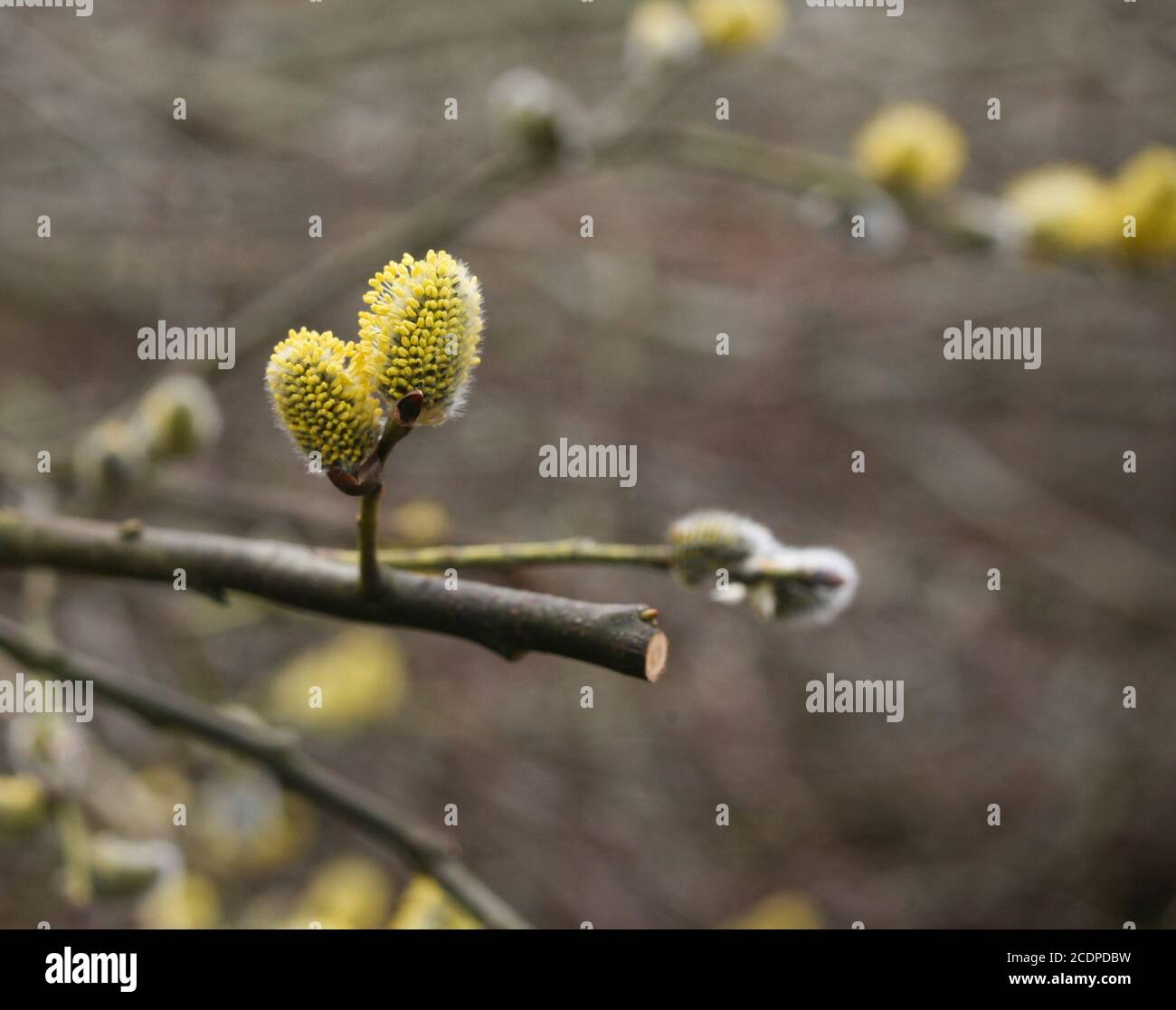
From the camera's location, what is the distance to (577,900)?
8.97ft

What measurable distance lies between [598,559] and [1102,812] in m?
2.64

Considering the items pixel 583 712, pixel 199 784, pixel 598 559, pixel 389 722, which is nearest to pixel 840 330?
pixel 583 712

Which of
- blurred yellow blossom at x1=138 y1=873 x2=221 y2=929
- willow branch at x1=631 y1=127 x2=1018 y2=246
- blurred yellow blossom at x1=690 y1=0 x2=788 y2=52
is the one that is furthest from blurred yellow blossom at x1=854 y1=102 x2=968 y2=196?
blurred yellow blossom at x1=138 y1=873 x2=221 y2=929

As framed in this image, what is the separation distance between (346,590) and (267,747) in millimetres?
372

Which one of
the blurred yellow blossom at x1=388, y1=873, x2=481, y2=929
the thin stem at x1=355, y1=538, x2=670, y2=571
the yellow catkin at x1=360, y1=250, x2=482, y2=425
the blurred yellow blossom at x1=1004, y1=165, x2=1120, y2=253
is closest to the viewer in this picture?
the yellow catkin at x1=360, y1=250, x2=482, y2=425

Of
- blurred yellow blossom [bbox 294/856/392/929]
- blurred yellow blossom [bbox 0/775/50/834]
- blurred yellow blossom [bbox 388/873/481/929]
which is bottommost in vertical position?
blurred yellow blossom [bbox 294/856/392/929]

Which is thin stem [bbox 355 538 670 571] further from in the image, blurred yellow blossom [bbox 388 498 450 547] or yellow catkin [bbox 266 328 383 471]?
blurred yellow blossom [bbox 388 498 450 547]

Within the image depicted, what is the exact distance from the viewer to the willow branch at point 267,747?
99cm

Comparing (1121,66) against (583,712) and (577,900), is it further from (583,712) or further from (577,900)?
(577,900)

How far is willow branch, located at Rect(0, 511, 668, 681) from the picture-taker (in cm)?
69

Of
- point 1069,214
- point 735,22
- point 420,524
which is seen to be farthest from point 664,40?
point 420,524

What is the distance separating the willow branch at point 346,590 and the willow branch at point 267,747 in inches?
5.0

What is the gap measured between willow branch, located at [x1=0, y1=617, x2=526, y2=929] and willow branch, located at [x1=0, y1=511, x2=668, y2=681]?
13cm

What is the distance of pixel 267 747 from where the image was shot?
1.06 metres
